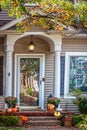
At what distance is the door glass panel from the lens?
1680 cm

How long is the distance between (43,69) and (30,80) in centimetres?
79

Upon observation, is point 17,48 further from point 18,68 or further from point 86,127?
point 86,127

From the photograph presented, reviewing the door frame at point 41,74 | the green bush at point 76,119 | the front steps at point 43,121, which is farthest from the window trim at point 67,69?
the green bush at point 76,119

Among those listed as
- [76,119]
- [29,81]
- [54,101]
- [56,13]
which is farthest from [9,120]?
[56,13]

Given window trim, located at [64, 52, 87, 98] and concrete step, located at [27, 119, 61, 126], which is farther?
window trim, located at [64, 52, 87, 98]

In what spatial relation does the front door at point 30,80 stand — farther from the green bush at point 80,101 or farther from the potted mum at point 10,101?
the green bush at point 80,101

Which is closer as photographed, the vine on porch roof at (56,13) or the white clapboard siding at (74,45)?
the vine on porch roof at (56,13)

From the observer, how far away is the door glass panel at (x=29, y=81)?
661 inches

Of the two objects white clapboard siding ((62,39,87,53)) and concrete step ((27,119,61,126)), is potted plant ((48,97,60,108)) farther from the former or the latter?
white clapboard siding ((62,39,87,53))

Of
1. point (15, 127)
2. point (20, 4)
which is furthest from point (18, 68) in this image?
point (20, 4)

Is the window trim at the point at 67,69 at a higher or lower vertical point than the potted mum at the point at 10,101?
higher

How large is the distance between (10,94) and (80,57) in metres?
3.34

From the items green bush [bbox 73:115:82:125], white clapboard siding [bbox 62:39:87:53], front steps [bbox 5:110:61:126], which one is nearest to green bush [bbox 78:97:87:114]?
green bush [bbox 73:115:82:125]

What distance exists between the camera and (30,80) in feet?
55.7
